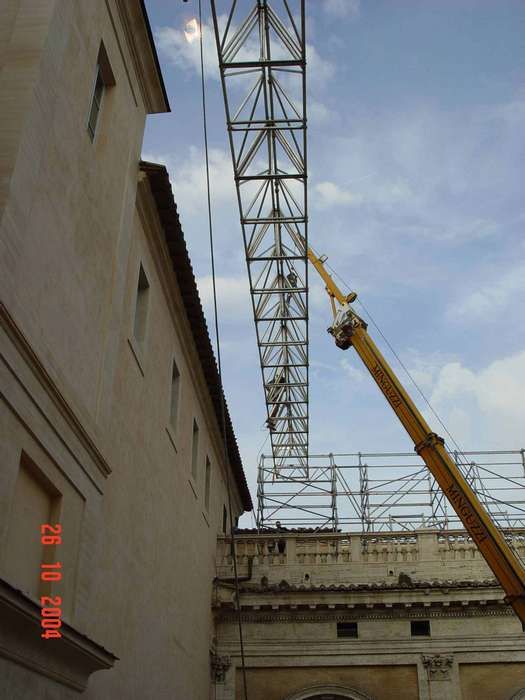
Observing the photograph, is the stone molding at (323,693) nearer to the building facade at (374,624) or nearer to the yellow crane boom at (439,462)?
the building facade at (374,624)

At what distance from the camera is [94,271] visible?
36.3 ft

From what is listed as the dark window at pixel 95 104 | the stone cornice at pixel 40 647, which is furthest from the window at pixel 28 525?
the dark window at pixel 95 104

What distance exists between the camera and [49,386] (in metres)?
8.81

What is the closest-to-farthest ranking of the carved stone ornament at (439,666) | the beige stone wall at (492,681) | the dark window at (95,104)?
the dark window at (95,104), the beige stone wall at (492,681), the carved stone ornament at (439,666)

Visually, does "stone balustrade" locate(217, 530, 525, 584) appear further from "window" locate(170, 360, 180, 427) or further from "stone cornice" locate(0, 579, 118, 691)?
"stone cornice" locate(0, 579, 118, 691)

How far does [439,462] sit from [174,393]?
6.24m

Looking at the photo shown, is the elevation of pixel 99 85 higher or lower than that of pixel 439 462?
higher

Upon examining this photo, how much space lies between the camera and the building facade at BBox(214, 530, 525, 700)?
2134 centimetres

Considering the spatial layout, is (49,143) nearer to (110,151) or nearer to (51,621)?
(110,151)

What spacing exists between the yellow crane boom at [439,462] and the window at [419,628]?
6.39 m

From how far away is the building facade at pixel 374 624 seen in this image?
2134 centimetres
